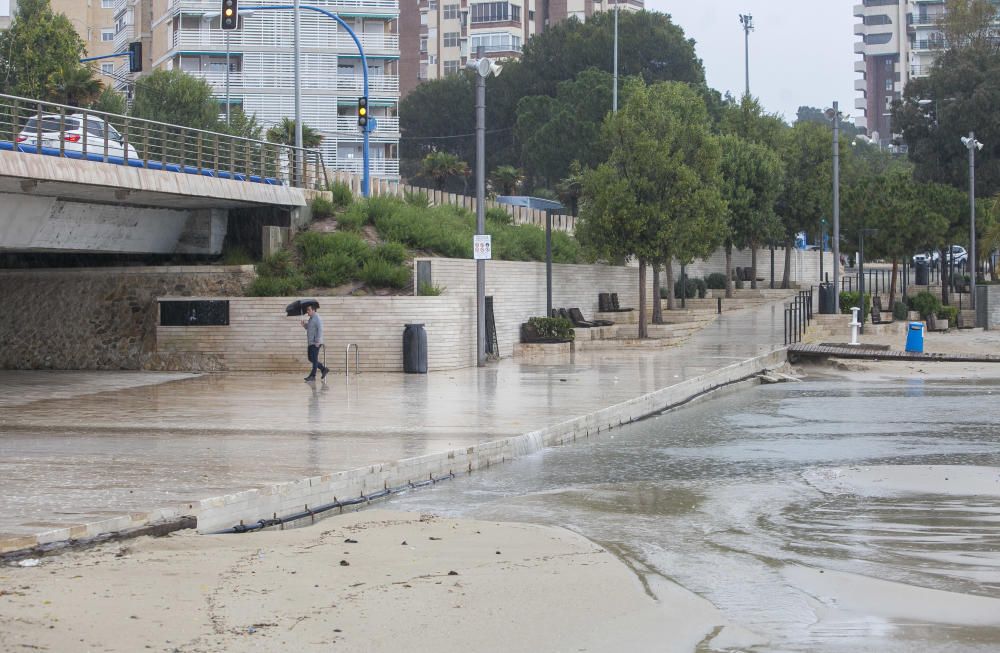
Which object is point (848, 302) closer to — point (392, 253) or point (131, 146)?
point (392, 253)

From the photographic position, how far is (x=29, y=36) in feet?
171

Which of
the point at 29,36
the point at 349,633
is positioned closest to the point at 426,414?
the point at 349,633

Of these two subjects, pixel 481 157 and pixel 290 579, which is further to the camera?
pixel 481 157

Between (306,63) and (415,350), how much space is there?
192ft

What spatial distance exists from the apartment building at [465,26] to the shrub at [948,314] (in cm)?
6976

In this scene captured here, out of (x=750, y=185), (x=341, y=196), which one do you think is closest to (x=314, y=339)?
(x=341, y=196)

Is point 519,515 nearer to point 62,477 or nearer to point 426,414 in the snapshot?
point 62,477

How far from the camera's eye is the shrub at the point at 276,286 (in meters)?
29.5

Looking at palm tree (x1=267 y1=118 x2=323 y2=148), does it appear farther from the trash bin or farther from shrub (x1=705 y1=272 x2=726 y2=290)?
the trash bin

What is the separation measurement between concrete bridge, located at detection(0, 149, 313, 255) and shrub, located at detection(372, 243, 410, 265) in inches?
104

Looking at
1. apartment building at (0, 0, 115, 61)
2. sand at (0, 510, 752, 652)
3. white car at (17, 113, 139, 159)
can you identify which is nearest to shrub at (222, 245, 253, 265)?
white car at (17, 113, 139, 159)

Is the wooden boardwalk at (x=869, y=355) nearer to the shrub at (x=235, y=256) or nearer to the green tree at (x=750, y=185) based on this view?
the shrub at (x=235, y=256)

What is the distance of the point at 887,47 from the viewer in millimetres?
163625

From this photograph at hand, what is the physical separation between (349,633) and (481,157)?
72.9 ft
